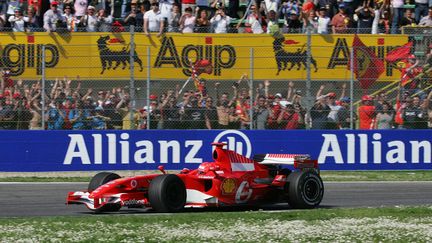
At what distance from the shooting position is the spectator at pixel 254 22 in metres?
21.7

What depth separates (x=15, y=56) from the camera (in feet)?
62.6

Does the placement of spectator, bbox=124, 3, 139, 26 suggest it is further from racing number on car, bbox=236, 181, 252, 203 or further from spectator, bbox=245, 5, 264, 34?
racing number on car, bbox=236, 181, 252, 203

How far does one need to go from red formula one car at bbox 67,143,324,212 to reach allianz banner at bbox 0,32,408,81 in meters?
6.39

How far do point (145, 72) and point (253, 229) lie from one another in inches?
370

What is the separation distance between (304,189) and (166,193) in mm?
2129

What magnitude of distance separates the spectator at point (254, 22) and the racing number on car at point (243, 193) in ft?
29.9

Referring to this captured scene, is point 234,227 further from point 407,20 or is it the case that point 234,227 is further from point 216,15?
point 407,20

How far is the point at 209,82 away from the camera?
64.2ft

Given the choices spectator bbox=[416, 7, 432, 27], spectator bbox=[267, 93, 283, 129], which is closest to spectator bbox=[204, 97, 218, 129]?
spectator bbox=[267, 93, 283, 129]

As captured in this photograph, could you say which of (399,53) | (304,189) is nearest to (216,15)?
(399,53)

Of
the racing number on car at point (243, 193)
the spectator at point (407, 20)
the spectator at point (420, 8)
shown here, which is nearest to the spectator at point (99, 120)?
the racing number on car at point (243, 193)

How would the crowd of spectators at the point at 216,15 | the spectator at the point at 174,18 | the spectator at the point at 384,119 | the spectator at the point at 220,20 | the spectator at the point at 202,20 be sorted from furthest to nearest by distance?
the spectator at the point at 220,20 → the spectator at the point at 202,20 → the spectator at the point at 174,18 → the crowd of spectators at the point at 216,15 → the spectator at the point at 384,119

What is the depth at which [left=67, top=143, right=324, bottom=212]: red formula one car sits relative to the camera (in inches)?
474

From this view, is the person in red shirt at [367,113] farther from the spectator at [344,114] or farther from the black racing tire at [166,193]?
the black racing tire at [166,193]
